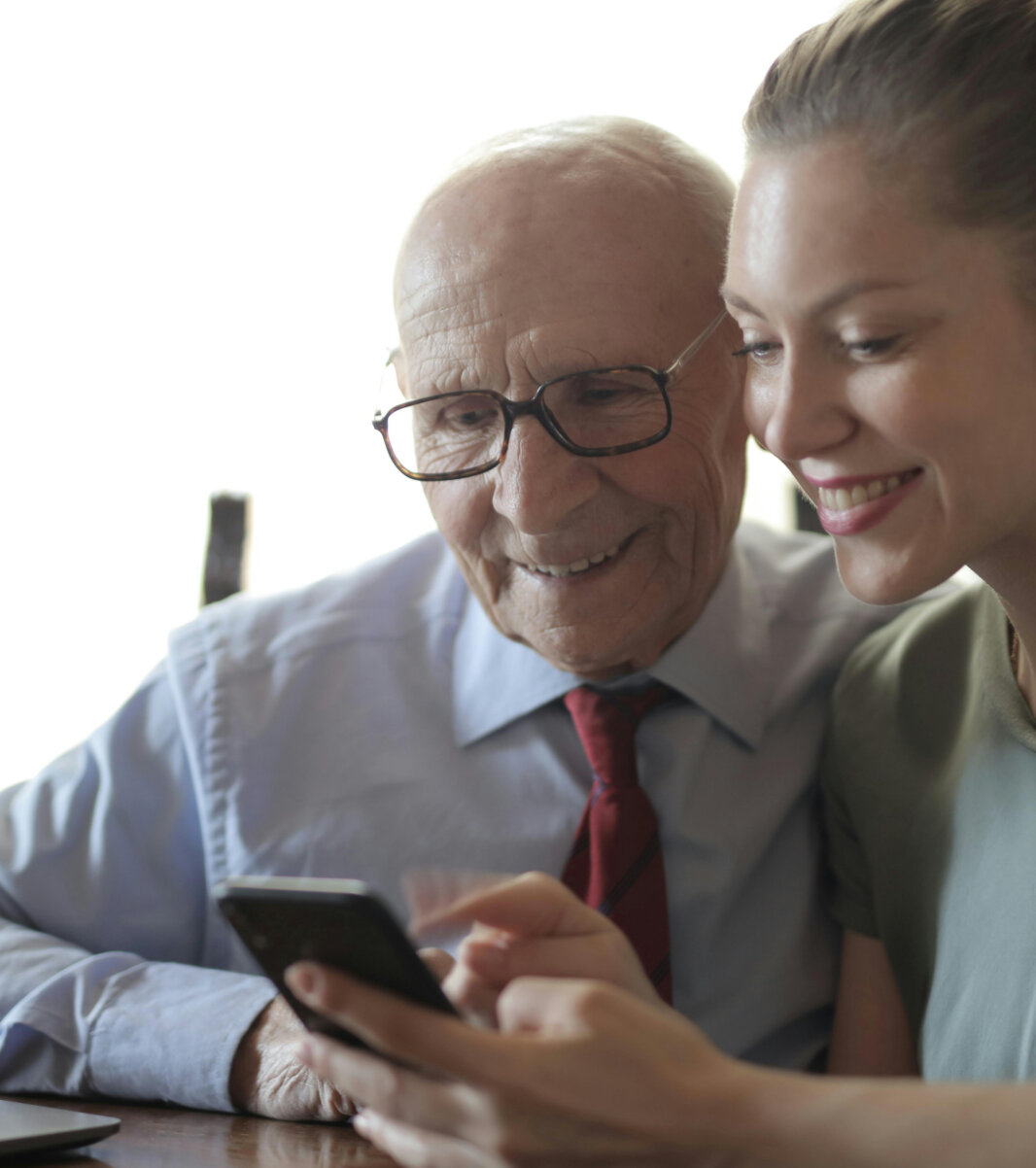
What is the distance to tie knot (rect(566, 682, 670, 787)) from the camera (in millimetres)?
1410

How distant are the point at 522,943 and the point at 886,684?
A: 24.7 inches

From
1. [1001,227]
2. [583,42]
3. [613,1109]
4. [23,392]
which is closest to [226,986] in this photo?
[613,1109]

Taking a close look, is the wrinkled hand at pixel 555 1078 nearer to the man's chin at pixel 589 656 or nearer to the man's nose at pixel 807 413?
the man's nose at pixel 807 413

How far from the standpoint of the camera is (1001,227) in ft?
2.93

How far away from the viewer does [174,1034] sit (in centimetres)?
125


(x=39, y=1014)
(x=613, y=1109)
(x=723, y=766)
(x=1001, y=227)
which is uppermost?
(x=1001, y=227)

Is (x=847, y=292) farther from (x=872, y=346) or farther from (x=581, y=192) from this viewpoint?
(x=581, y=192)

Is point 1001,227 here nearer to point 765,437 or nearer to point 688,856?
point 765,437

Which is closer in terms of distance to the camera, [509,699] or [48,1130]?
[48,1130]

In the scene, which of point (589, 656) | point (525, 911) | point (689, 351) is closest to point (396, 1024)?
point (525, 911)

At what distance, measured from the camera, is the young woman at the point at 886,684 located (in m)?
0.68

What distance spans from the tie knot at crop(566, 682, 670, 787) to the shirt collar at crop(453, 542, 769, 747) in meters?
0.03

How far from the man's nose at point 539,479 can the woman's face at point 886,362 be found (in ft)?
1.15

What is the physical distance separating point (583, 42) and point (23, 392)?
4.98 ft
